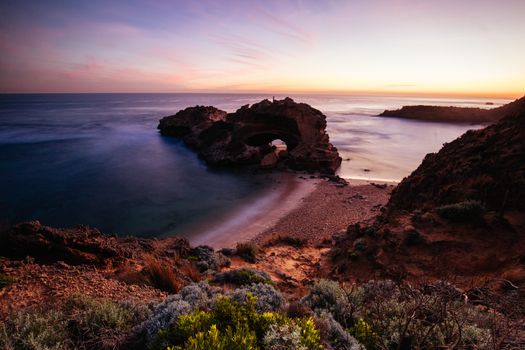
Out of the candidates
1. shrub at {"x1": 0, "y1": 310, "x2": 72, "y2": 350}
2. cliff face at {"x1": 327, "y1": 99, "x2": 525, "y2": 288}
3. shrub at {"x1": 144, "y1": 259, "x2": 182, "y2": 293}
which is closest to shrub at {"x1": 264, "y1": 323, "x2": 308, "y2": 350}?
shrub at {"x1": 0, "y1": 310, "x2": 72, "y2": 350}

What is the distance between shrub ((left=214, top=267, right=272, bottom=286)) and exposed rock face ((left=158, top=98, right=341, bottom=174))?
23048mm

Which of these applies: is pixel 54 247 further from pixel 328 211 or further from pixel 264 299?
pixel 328 211

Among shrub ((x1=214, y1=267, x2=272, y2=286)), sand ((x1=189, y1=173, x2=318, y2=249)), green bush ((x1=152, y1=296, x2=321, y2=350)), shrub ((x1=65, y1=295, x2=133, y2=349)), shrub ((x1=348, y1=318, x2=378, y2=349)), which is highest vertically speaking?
green bush ((x1=152, y1=296, x2=321, y2=350))

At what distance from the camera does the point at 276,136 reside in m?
36.8

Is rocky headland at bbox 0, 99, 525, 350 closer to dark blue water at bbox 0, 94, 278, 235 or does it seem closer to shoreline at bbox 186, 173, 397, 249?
shoreline at bbox 186, 173, 397, 249

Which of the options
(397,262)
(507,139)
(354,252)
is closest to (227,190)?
(354,252)

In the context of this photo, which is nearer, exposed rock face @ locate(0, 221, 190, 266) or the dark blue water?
exposed rock face @ locate(0, 221, 190, 266)

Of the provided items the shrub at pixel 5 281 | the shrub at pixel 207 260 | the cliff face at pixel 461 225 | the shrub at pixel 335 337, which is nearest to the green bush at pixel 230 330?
the shrub at pixel 335 337

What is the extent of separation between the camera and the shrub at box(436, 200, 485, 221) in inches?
404

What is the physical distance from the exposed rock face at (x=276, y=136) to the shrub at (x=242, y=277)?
2305 centimetres

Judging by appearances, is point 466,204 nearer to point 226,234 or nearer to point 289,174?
point 226,234

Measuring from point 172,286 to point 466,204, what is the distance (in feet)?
35.9

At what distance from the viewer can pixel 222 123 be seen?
40.1m

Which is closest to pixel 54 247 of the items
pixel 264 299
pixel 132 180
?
pixel 264 299
